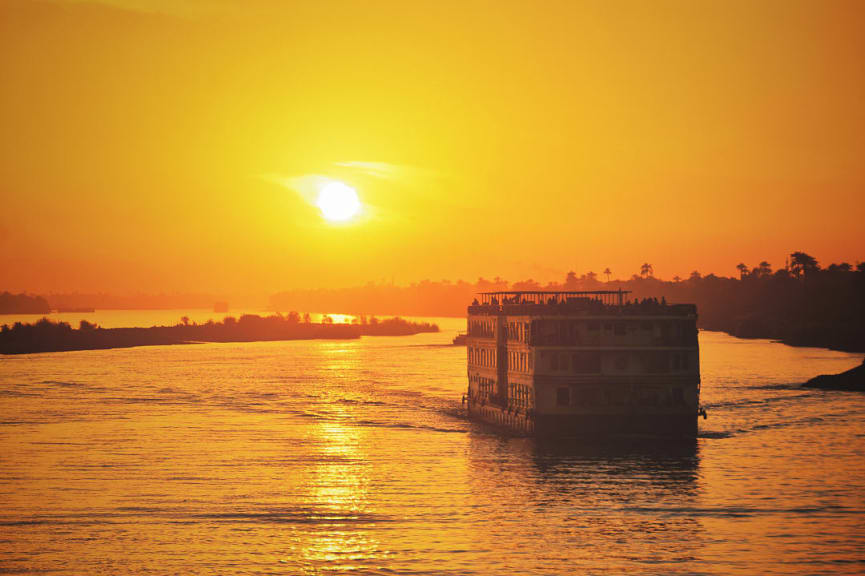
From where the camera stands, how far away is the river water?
4372cm

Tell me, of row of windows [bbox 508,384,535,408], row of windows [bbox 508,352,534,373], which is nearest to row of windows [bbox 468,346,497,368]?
row of windows [bbox 508,352,534,373]

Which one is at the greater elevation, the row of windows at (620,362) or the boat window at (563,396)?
the row of windows at (620,362)

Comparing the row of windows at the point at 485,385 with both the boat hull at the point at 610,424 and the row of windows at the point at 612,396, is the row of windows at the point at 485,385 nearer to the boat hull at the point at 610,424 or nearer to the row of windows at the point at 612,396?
the boat hull at the point at 610,424

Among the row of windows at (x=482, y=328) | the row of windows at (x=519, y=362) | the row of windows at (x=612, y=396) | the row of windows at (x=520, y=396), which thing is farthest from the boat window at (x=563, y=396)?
the row of windows at (x=482, y=328)

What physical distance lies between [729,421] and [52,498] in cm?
6086

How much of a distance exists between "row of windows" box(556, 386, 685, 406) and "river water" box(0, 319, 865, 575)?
3.53 m

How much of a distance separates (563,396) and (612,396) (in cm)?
349

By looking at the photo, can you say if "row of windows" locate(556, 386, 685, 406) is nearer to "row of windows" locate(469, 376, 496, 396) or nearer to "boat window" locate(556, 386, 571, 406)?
"boat window" locate(556, 386, 571, 406)

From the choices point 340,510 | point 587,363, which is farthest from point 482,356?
point 340,510

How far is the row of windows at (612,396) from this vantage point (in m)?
70.7

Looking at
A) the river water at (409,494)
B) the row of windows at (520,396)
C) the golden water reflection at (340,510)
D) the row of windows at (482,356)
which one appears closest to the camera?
the golden water reflection at (340,510)

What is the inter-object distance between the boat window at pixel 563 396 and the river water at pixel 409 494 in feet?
11.7

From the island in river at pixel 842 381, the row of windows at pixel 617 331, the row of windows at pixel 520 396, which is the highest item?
the row of windows at pixel 617 331

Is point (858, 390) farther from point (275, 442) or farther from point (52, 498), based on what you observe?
point (52, 498)
